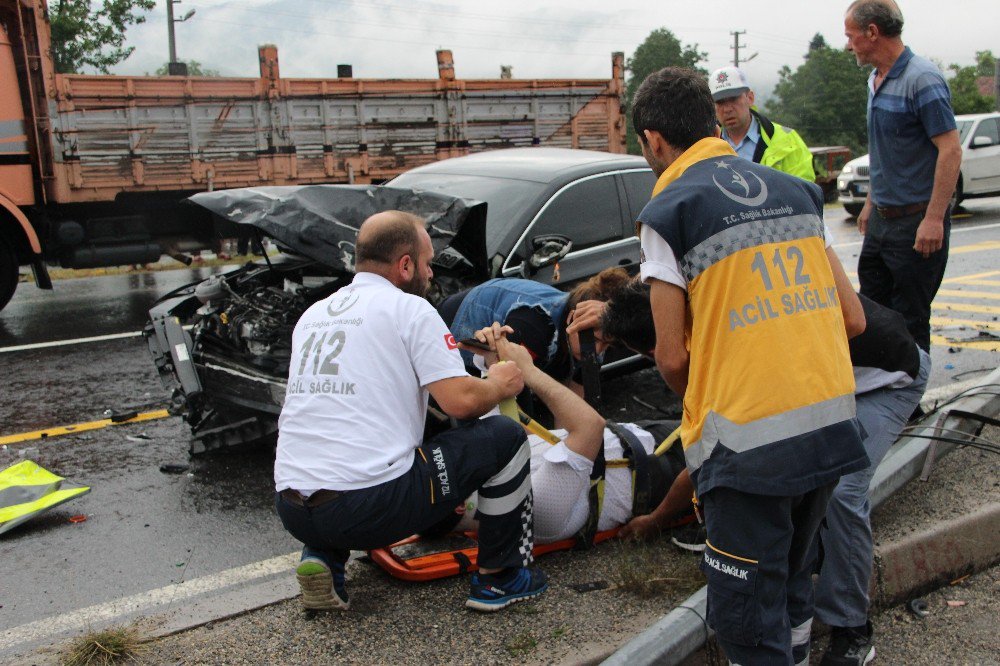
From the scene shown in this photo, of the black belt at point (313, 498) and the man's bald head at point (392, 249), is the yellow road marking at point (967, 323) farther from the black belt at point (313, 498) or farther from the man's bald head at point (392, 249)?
the black belt at point (313, 498)

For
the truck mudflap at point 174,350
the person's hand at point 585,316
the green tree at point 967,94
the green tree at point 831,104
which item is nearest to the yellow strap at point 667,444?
the person's hand at point 585,316

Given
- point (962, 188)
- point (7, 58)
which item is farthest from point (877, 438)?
point (962, 188)

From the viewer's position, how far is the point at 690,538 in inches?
140

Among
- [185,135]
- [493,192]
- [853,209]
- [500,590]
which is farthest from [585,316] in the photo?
[853,209]

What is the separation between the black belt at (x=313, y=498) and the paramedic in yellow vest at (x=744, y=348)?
118 cm

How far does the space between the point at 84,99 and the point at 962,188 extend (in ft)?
45.2

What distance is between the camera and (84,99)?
412 inches

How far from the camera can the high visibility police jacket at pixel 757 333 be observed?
2236 millimetres

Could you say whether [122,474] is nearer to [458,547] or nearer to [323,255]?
[323,255]

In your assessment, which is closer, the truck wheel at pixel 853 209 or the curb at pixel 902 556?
the curb at pixel 902 556

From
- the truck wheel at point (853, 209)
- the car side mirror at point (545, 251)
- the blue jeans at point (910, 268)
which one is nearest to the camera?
→ the blue jeans at point (910, 268)

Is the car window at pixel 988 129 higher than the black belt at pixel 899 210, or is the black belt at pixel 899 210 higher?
the car window at pixel 988 129

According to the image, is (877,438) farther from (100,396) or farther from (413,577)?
(100,396)

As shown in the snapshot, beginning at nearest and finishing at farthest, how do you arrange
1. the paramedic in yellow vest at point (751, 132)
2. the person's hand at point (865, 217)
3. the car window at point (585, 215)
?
the person's hand at point (865, 217) < the paramedic in yellow vest at point (751, 132) < the car window at point (585, 215)
